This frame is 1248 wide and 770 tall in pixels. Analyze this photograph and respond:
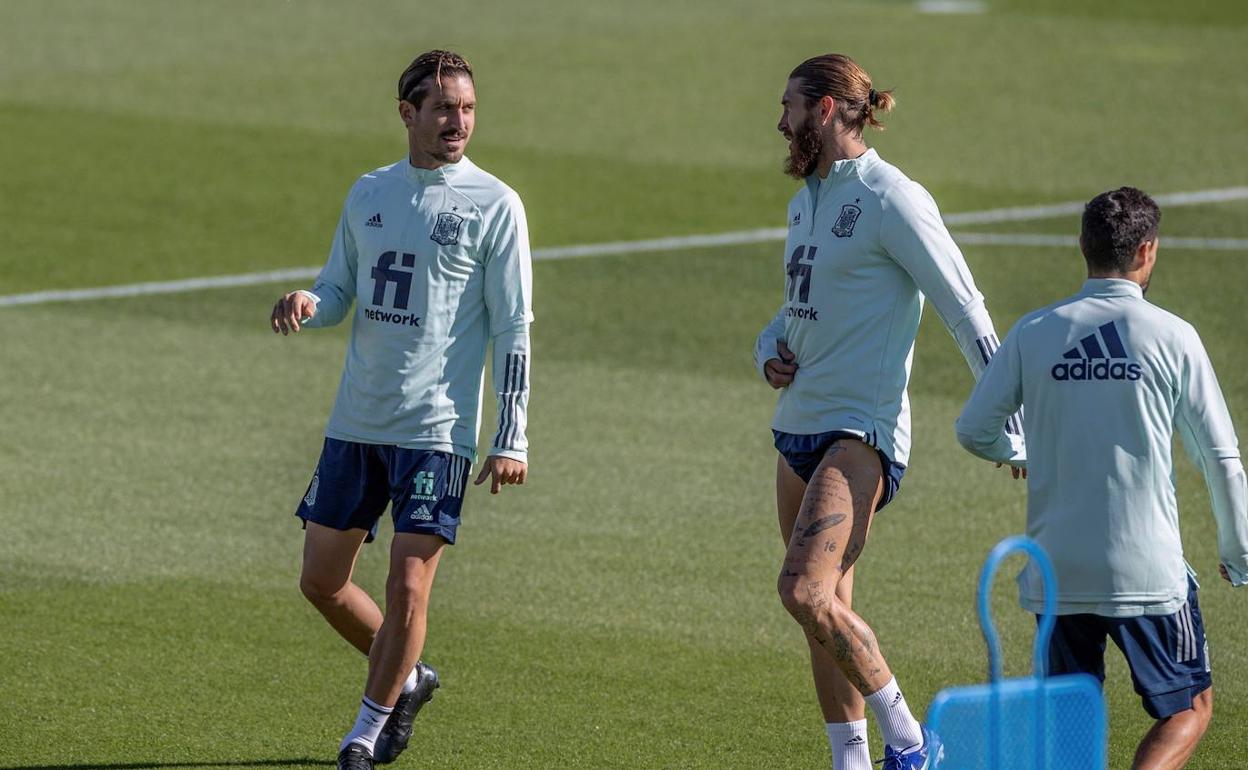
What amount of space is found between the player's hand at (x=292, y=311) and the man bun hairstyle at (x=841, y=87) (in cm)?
178

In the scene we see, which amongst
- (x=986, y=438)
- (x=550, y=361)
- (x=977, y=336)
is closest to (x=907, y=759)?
(x=986, y=438)

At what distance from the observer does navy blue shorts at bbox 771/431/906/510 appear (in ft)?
21.6

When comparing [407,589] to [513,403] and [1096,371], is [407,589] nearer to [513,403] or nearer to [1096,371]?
[513,403]

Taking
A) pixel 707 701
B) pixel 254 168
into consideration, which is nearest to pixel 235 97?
pixel 254 168

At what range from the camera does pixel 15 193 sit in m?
19.3

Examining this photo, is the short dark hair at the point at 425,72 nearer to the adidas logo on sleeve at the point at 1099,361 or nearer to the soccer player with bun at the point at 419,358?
the soccer player with bun at the point at 419,358

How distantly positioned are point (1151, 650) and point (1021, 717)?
1.15 meters

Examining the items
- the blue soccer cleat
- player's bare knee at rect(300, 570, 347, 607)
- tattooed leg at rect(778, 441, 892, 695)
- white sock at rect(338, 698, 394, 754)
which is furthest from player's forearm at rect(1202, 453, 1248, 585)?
player's bare knee at rect(300, 570, 347, 607)

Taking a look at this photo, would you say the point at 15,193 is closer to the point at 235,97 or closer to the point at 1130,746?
the point at 235,97

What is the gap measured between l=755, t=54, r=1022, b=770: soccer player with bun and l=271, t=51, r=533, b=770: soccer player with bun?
0.93 meters

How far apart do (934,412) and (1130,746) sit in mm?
5318

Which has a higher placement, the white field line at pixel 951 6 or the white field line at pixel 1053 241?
the white field line at pixel 951 6

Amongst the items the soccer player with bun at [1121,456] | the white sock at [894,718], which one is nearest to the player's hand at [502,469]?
the white sock at [894,718]

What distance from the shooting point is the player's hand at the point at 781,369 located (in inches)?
263
